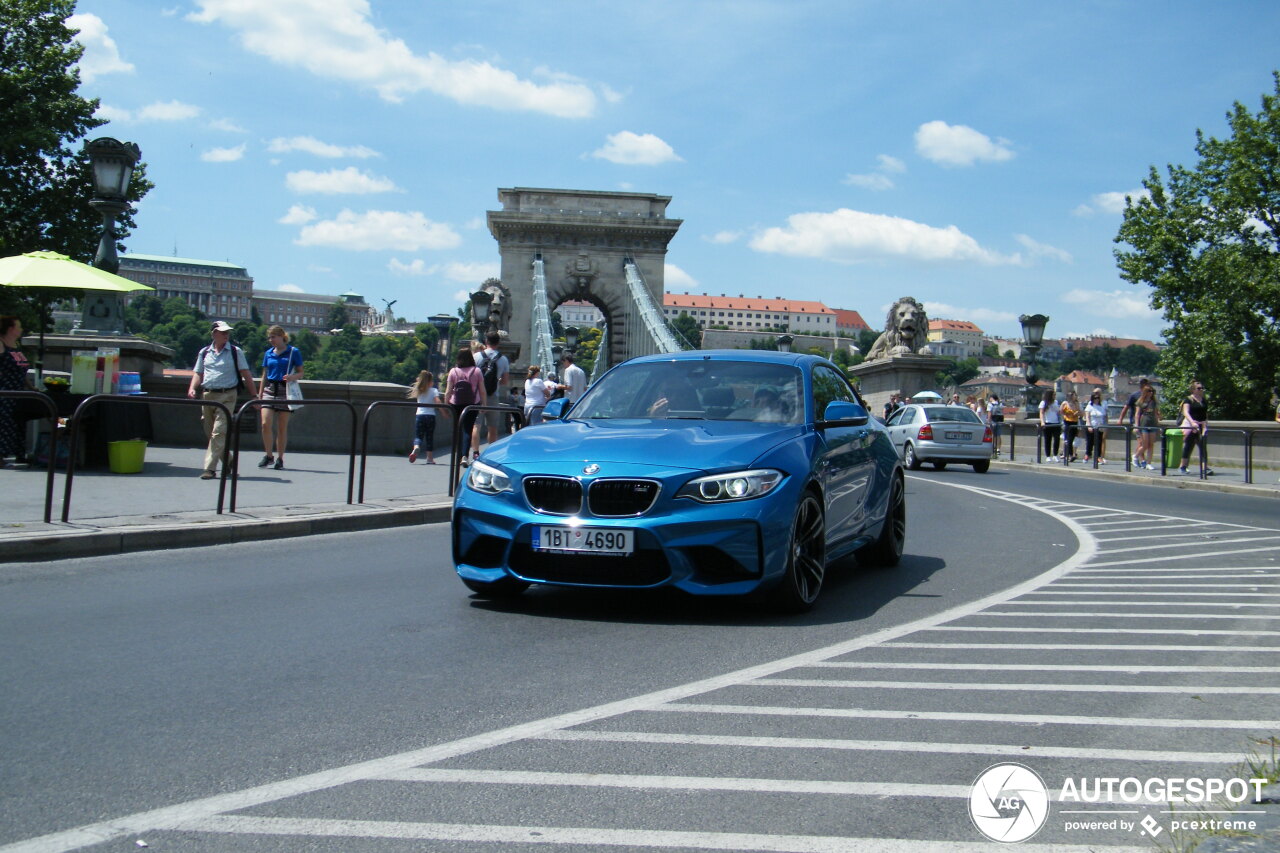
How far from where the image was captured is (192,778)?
338 centimetres

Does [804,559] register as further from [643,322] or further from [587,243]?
[587,243]

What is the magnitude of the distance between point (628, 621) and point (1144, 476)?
18.4m

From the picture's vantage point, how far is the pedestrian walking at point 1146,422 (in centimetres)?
2394

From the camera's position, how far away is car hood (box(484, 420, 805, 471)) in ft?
19.6

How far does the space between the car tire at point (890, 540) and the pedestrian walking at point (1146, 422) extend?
17086 mm

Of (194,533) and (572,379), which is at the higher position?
(572,379)

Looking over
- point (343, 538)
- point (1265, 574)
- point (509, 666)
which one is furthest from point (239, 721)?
point (1265, 574)

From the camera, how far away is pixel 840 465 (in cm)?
708

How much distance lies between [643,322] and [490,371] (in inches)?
2007

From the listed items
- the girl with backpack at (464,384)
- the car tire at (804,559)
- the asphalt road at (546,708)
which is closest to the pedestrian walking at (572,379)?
the girl with backpack at (464,384)

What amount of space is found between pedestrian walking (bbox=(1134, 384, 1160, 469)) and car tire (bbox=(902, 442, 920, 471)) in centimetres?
441

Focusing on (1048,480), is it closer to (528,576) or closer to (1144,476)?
(1144,476)

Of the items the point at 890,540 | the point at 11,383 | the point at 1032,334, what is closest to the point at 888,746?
the point at 890,540

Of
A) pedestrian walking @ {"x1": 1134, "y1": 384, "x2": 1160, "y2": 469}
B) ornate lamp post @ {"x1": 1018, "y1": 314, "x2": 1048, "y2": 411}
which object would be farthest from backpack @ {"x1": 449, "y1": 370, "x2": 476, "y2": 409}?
ornate lamp post @ {"x1": 1018, "y1": 314, "x2": 1048, "y2": 411}
